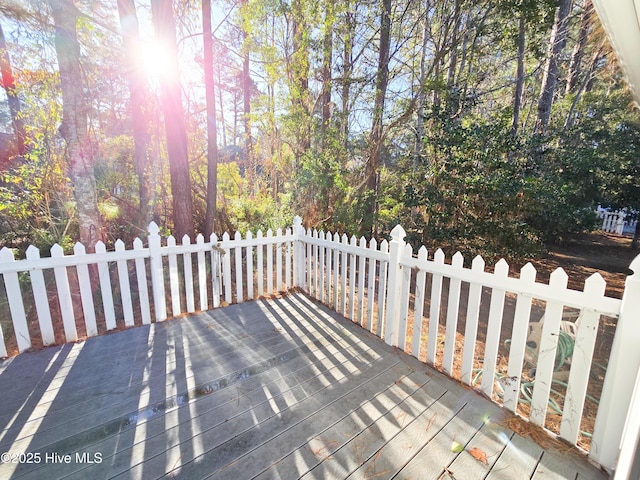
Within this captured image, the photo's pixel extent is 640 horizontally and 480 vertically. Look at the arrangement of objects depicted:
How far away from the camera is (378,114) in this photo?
5.85 metres

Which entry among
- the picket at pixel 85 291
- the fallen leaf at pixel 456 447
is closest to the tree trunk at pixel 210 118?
the picket at pixel 85 291

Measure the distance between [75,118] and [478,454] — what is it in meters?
5.08

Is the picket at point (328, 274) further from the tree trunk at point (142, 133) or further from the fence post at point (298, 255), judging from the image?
the tree trunk at point (142, 133)

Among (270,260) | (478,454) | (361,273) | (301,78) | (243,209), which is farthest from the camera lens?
(243,209)

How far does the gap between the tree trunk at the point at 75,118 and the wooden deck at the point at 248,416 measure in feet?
6.22

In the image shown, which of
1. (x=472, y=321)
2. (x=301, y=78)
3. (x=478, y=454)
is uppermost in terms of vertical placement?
(x=301, y=78)

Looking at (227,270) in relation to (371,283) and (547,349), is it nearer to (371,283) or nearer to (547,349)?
(371,283)

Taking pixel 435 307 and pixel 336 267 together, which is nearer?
pixel 435 307

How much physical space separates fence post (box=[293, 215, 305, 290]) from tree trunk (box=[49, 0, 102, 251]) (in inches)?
105

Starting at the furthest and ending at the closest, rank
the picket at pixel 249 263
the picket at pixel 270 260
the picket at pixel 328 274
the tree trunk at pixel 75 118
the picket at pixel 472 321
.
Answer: the picket at pixel 270 260, the picket at pixel 249 263, the picket at pixel 328 274, the tree trunk at pixel 75 118, the picket at pixel 472 321

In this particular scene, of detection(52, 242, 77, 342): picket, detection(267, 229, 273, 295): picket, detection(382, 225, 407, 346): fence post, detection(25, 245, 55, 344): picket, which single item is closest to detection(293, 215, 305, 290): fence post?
detection(267, 229, 273, 295): picket

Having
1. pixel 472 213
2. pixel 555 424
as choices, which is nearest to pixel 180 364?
pixel 555 424

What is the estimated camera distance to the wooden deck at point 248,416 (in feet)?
4.71

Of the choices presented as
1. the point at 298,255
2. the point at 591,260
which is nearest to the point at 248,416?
the point at 298,255
